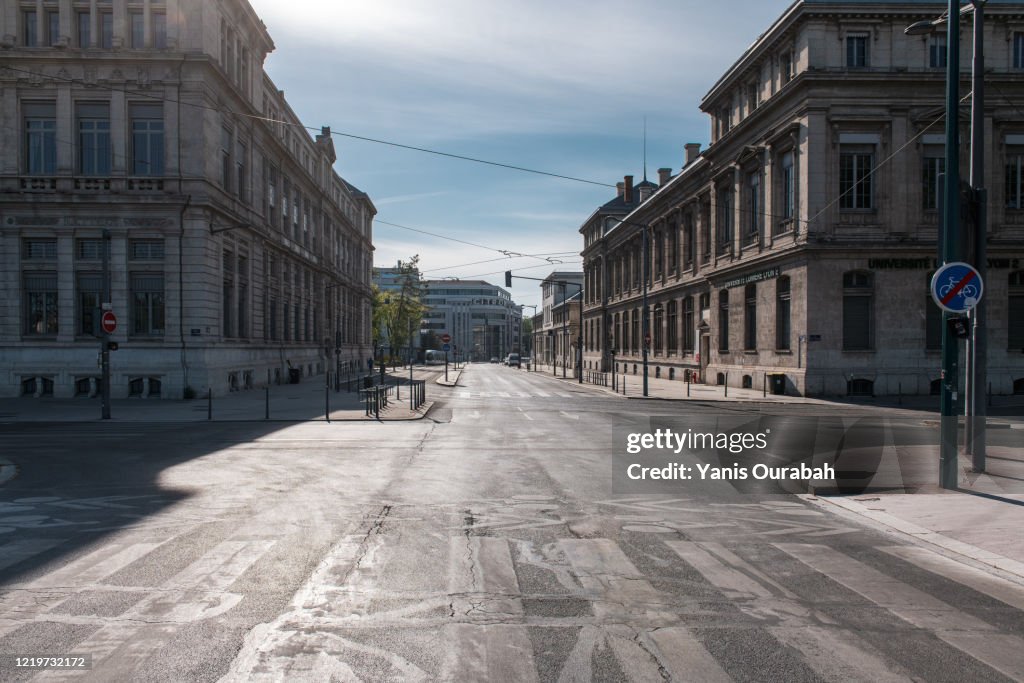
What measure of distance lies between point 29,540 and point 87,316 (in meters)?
27.5

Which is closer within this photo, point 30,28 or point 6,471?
point 6,471

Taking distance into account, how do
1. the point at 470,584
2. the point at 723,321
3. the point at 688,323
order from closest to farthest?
1. the point at 470,584
2. the point at 723,321
3. the point at 688,323

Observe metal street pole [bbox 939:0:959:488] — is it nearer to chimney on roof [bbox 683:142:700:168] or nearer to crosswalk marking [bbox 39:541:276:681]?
crosswalk marking [bbox 39:541:276:681]

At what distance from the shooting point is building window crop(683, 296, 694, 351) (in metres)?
49.6

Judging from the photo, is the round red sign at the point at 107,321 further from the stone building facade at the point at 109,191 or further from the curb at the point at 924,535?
the curb at the point at 924,535

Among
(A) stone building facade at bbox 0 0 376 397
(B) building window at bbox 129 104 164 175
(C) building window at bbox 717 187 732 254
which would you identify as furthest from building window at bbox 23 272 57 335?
(C) building window at bbox 717 187 732 254

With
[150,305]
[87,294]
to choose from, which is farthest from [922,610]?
[87,294]

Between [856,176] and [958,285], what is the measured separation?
25265 mm

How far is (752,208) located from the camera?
3900 cm

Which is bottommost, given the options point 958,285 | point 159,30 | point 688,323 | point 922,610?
point 922,610

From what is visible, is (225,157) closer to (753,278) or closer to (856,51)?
(753,278)

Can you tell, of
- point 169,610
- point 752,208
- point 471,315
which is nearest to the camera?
point 169,610

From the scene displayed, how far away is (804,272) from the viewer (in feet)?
106

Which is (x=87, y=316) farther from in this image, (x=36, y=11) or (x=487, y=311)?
(x=487, y=311)
